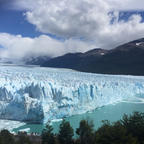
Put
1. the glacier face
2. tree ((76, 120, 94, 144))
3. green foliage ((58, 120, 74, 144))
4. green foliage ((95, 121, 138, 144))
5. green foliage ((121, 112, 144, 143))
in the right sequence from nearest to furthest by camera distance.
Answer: green foliage ((95, 121, 138, 144))
green foliage ((121, 112, 144, 143))
tree ((76, 120, 94, 144))
green foliage ((58, 120, 74, 144))
the glacier face

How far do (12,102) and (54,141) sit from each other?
5242 millimetres

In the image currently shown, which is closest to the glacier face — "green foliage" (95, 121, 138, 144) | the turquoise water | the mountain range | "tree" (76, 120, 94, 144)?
the turquoise water

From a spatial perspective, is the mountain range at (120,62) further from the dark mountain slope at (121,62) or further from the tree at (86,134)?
the tree at (86,134)

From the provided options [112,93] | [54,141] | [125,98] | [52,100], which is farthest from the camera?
[125,98]

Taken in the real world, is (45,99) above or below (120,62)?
below

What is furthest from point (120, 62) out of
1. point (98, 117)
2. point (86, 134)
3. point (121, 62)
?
point (86, 134)

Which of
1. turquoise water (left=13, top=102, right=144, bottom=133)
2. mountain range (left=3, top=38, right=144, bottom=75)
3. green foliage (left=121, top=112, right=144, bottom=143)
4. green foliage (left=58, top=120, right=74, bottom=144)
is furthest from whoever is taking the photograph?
mountain range (left=3, top=38, right=144, bottom=75)

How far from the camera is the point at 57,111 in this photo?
11.6 metres

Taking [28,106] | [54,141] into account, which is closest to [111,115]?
[28,106]

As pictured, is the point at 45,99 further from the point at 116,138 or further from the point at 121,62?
the point at 121,62

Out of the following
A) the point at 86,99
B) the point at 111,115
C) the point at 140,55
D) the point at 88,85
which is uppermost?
the point at 140,55

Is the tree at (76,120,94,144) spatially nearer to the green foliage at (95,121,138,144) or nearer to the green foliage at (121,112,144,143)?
the green foliage at (121,112,144,143)

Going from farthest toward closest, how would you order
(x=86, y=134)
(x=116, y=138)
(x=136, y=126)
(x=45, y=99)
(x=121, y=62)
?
1. (x=121, y=62)
2. (x=45, y=99)
3. (x=86, y=134)
4. (x=136, y=126)
5. (x=116, y=138)

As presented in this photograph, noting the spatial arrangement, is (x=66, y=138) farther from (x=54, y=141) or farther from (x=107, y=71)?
(x=107, y=71)
